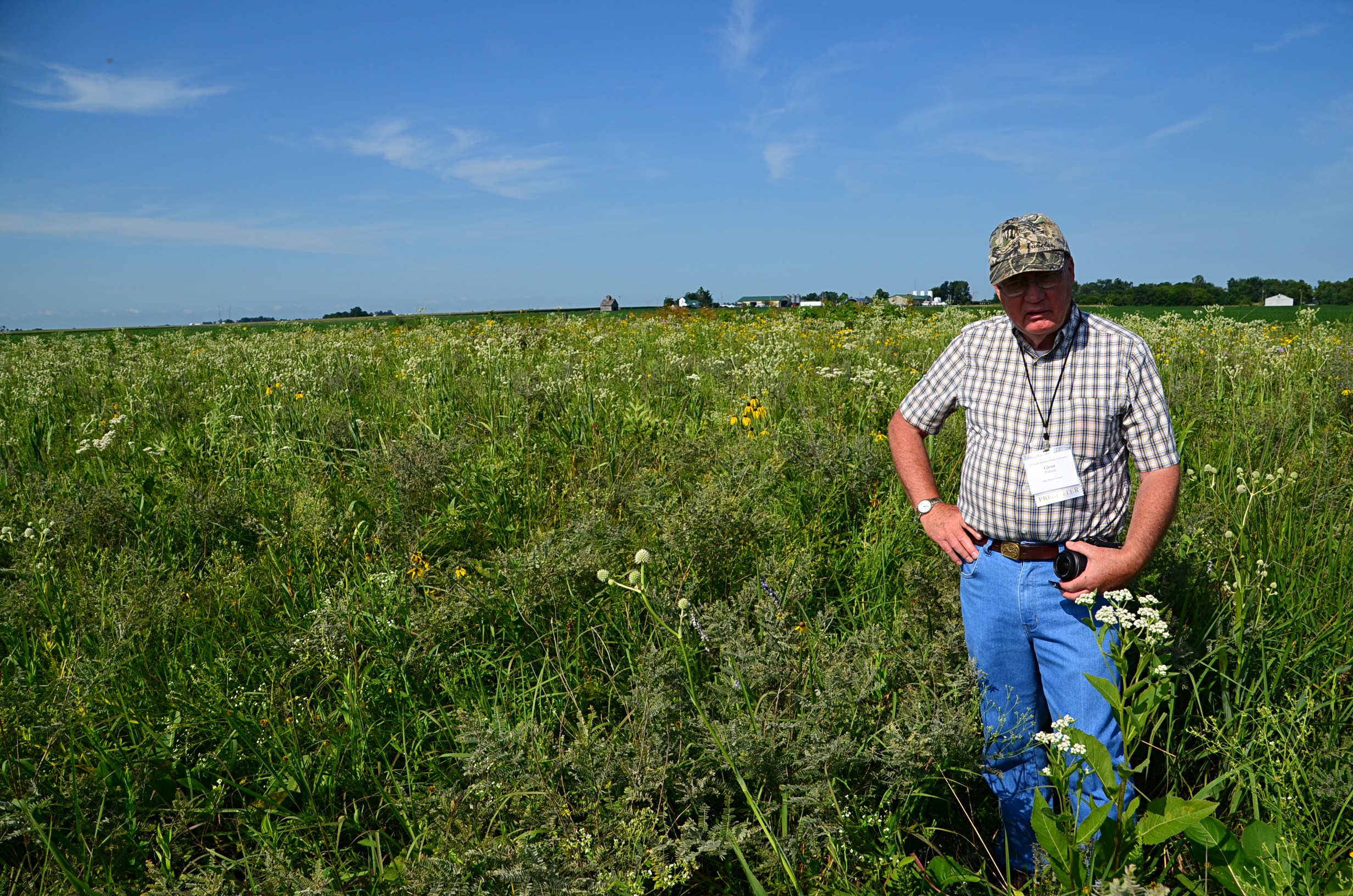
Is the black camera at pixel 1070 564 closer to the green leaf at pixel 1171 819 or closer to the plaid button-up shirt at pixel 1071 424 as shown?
the plaid button-up shirt at pixel 1071 424

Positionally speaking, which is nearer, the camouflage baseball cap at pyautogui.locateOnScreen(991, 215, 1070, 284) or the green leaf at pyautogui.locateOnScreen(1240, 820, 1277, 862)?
the green leaf at pyautogui.locateOnScreen(1240, 820, 1277, 862)

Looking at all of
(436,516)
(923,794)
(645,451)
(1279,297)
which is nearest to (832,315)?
(645,451)

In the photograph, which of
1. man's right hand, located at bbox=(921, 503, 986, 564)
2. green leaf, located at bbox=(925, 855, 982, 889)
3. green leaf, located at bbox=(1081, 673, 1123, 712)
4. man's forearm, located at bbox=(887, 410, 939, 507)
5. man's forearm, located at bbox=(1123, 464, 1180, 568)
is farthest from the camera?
man's forearm, located at bbox=(887, 410, 939, 507)

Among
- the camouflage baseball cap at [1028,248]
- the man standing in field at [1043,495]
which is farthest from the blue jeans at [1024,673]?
the camouflage baseball cap at [1028,248]

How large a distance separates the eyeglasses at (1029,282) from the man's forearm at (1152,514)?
0.63 meters

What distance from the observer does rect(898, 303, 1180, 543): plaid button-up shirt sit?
6.82ft

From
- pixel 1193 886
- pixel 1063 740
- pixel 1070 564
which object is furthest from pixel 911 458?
pixel 1193 886

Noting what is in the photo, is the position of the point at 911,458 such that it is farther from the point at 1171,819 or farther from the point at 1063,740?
the point at 1171,819

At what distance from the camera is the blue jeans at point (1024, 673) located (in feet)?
6.81

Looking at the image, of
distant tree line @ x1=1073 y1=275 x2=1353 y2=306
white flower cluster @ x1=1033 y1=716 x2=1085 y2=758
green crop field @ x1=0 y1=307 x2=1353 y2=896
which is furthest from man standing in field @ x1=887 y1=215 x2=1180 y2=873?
distant tree line @ x1=1073 y1=275 x2=1353 y2=306

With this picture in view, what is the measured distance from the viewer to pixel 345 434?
5109 millimetres

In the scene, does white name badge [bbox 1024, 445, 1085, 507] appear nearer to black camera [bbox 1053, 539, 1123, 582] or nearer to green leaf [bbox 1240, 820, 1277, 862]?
black camera [bbox 1053, 539, 1123, 582]

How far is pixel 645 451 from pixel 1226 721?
3.09 metres

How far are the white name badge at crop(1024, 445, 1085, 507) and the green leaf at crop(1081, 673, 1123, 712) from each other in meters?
0.70
